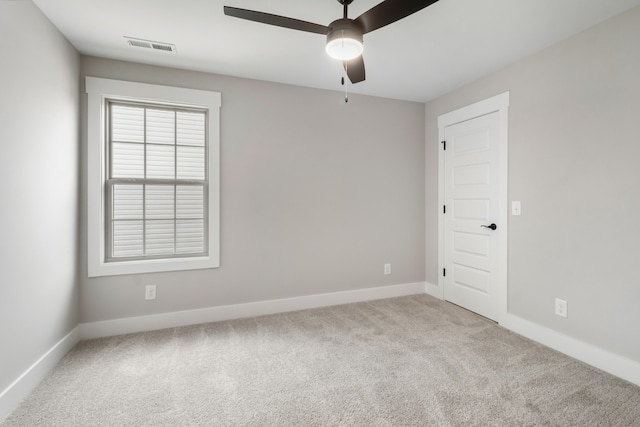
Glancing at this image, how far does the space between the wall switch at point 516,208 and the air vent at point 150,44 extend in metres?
3.35

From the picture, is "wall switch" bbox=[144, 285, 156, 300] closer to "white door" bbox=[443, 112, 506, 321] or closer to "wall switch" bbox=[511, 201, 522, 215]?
"white door" bbox=[443, 112, 506, 321]

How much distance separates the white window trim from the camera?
2756 mm

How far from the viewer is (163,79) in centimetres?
298

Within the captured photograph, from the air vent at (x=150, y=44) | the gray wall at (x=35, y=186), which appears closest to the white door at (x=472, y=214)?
the air vent at (x=150, y=44)

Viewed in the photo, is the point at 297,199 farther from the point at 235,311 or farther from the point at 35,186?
the point at 35,186

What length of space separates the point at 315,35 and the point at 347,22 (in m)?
0.75

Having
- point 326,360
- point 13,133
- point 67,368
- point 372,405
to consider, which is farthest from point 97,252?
point 372,405

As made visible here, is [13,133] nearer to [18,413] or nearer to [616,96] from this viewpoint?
[18,413]

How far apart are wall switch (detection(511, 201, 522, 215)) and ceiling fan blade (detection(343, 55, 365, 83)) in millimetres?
1875

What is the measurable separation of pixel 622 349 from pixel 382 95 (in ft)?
10.5

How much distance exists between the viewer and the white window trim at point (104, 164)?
9.04 feet

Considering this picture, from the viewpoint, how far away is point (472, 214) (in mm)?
3418

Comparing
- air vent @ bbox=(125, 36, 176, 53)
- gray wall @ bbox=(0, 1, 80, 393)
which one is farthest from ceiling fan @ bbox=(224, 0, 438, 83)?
gray wall @ bbox=(0, 1, 80, 393)

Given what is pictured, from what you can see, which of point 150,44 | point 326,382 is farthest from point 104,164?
point 326,382
